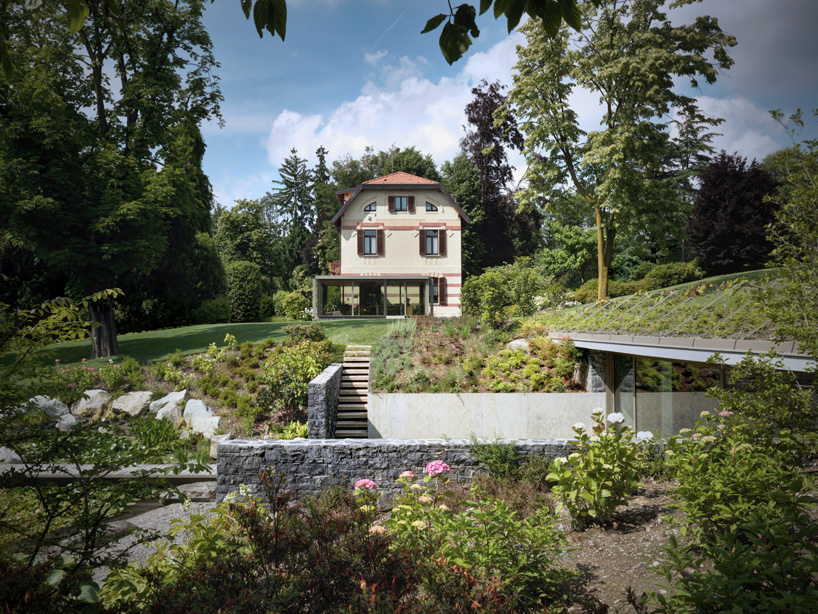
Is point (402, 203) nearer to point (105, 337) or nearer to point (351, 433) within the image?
point (105, 337)

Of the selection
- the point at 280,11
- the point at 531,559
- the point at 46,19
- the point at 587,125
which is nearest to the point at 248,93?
→ the point at 280,11

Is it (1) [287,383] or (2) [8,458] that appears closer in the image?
(2) [8,458]

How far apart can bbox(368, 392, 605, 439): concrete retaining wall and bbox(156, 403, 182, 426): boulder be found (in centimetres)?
476

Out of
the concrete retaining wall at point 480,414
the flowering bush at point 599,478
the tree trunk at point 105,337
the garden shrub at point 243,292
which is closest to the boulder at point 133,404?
the tree trunk at point 105,337

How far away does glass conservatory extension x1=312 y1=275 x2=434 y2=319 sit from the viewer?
2453 centimetres

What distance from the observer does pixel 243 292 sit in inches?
1063

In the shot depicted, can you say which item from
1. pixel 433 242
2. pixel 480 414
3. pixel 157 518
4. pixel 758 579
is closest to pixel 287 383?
pixel 157 518

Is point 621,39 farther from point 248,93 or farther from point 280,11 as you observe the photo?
point 280,11

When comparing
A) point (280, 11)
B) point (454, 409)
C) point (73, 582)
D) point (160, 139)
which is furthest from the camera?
point (160, 139)

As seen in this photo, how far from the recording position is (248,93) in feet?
25.2

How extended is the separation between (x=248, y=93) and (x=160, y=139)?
28.8 ft

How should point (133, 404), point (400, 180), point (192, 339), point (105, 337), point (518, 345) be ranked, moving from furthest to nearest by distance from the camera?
point (400, 180)
point (192, 339)
point (105, 337)
point (518, 345)
point (133, 404)

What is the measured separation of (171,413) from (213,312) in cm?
1283

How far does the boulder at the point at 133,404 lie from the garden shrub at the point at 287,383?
2905mm
